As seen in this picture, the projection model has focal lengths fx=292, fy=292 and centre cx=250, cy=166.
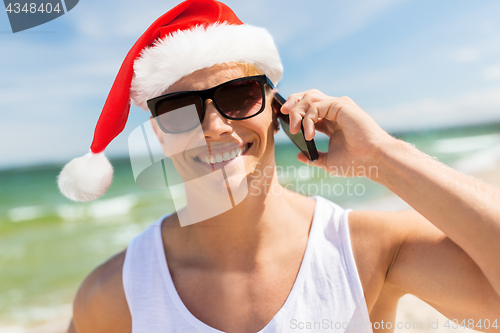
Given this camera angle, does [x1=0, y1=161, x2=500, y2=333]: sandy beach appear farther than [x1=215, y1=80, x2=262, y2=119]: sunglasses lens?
Yes

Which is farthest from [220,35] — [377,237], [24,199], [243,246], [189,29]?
[24,199]

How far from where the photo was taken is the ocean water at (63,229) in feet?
16.5

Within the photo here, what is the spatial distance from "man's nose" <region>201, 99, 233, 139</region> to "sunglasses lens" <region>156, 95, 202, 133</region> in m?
0.04

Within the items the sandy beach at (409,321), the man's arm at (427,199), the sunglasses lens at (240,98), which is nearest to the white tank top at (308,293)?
the man's arm at (427,199)

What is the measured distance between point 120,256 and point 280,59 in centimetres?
170

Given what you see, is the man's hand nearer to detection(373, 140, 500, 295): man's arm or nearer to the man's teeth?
detection(373, 140, 500, 295): man's arm

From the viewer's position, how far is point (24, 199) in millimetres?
13141

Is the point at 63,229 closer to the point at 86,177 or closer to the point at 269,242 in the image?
the point at 86,177

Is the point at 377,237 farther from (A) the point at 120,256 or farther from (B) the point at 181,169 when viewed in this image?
(A) the point at 120,256

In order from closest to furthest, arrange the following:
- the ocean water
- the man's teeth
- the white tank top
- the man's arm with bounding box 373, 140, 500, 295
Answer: the man's arm with bounding box 373, 140, 500, 295
the white tank top
the man's teeth
the ocean water

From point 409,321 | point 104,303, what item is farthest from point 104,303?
point 409,321

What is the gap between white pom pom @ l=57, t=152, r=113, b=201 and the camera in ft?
5.78

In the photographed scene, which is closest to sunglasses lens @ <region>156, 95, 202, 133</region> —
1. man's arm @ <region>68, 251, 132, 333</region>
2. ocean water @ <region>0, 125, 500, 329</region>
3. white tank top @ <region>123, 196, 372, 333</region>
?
ocean water @ <region>0, 125, 500, 329</region>

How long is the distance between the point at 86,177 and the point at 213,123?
0.85 meters
